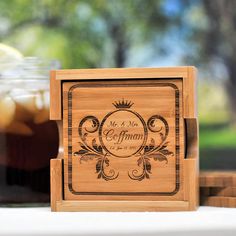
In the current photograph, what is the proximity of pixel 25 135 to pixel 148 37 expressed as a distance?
430 centimetres

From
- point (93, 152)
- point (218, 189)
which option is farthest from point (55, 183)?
point (218, 189)

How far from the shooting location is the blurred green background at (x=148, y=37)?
4.89 m

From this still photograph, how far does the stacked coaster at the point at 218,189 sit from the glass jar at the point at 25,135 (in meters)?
0.20

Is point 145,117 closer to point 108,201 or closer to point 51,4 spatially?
point 108,201

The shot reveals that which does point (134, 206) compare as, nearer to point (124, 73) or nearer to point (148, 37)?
point (124, 73)

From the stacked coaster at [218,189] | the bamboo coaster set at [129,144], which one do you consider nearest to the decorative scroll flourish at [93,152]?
the bamboo coaster set at [129,144]

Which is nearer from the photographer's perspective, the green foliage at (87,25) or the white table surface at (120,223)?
the white table surface at (120,223)

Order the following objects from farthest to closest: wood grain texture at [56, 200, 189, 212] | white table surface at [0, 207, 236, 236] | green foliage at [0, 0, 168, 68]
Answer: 1. green foliage at [0, 0, 168, 68]
2. wood grain texture at [56, 200, 189, 212]
3. white table surface at [0, 207, 236, 236]

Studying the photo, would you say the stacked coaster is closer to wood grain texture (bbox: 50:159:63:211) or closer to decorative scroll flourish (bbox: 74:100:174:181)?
decorative scroll flourish (bbox: 74:100:174:181)

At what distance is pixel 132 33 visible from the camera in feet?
17.0

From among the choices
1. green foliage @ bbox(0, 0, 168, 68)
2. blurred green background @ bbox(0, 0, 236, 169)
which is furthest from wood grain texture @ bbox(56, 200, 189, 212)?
green foliage @ bbox(0, 0, 168, 68)

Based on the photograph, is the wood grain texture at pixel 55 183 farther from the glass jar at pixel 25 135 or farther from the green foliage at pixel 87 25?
the green foliage at pixel 87 25

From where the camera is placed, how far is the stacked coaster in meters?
0.82

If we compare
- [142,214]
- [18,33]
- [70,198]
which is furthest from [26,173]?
[18,33]
